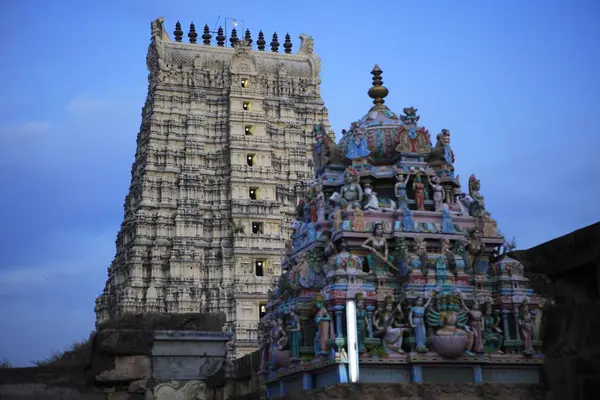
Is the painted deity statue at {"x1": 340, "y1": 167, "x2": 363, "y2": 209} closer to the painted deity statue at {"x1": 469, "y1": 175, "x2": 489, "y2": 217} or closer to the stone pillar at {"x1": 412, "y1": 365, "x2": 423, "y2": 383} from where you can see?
the painted deity statue at {"x1": 469, "y1": 175, "x2": 489, "y2": 217}

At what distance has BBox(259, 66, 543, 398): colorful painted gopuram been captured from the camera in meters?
13.3

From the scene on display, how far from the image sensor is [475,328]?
13.5 m

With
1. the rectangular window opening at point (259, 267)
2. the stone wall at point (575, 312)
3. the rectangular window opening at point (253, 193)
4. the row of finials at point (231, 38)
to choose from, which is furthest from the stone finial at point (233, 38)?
the stone wall at point (575, 312)

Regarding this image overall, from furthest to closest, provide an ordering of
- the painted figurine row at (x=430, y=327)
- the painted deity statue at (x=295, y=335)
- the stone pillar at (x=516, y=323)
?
the painted deity statue at (x=295, y=335) < the stone pillar at (x=516, y=323) < the painted figurine row at (x=430, y=327)

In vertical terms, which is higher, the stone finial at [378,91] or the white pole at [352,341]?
the stone finial at [378,91]

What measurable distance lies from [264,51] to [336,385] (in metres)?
65.0

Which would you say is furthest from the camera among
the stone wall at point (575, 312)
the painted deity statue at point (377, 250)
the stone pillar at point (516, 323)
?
the painted deity statue at point (377, 250)

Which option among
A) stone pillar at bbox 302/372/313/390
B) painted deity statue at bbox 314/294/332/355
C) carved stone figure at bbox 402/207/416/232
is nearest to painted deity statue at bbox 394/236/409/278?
carved stone figure at bbox 402/207/416/232

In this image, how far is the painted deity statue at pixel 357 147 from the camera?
51.2 ft

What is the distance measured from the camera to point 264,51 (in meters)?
75.6

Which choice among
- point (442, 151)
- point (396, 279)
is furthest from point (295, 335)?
point (442, 151)

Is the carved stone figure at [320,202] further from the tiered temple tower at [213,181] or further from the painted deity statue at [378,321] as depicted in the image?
the tiered temple tower at [213,181]

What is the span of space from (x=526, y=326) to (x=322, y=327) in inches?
134

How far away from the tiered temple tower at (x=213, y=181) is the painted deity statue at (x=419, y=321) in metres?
45.4
